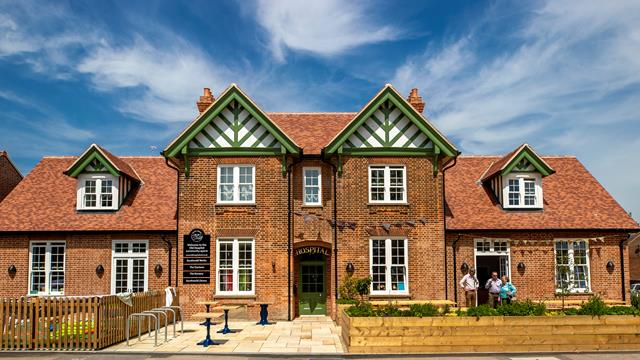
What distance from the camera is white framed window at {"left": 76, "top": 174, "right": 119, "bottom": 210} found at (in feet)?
78.5

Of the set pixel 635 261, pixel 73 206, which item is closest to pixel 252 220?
pixel 73 206

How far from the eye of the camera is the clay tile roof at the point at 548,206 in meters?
23.6

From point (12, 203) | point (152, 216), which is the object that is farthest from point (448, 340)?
point (12, 203)

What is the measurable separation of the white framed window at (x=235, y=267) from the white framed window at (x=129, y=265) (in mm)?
3253

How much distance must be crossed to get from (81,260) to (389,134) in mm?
13135

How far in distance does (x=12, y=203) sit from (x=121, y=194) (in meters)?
4.68

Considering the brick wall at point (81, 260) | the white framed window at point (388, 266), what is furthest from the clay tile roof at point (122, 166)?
the white framed window at point (388, 266)

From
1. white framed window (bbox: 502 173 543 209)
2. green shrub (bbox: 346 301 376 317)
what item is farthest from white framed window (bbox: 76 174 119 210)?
white framed window (bbox: 502 173 543 209)

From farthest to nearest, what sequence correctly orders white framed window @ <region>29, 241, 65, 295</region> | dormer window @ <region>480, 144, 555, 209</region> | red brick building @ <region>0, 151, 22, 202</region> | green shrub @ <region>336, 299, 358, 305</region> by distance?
red brick building @ <region>0, 151, 22, 202</region> → dormer window @ <region>480, 144, 555, 209</region> → white framed window @ <region>29, 241, 65, 295</region> → green shrub @ <region>336, 299, 358, 305</region>

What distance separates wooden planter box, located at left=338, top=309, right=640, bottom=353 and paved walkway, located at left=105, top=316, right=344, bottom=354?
1.13 meters

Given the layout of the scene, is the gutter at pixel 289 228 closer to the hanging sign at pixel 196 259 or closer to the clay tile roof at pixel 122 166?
the hanging sign at pixel 196 259

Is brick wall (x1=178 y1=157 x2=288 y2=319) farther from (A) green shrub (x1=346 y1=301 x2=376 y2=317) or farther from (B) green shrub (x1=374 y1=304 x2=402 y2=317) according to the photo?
(B) green shrub (x1=374 y1=304 x2=402 y2=317)

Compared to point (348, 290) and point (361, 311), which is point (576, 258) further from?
point (361, 311)

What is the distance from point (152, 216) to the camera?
2353cm
